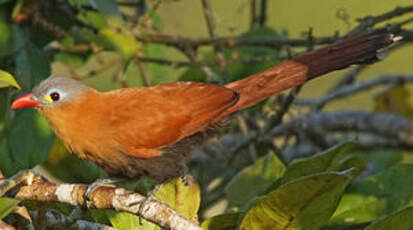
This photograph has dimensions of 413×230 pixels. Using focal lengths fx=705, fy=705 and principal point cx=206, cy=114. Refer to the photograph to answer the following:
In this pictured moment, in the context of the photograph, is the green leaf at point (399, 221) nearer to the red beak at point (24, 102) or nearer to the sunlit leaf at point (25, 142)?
the sunlit leaf at point (25, 142)

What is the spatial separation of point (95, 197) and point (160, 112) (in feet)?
3.00

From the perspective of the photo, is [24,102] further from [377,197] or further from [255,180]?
[377,197]

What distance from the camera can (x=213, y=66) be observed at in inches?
151

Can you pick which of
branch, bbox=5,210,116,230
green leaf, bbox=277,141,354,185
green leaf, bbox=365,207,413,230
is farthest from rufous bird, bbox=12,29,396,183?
green leaf, bbox=365,207,413,230

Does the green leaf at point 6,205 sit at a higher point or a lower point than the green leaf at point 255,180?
higher

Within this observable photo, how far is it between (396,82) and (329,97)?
54 centimetres

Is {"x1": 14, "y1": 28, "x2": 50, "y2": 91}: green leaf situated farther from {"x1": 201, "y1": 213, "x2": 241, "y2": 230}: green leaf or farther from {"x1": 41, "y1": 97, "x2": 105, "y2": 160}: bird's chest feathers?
{"x1": 201, "y1": 213, "x2": 241, "y2": 230}: green leaf

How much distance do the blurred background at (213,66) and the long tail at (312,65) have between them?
22 centimetres

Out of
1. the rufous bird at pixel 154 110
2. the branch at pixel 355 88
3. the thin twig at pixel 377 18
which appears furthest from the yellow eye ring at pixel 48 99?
the branch at pixel 355 88

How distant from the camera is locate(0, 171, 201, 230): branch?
75.3 inches

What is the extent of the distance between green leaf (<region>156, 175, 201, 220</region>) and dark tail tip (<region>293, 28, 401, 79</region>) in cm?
74

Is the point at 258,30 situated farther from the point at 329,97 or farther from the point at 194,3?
the point at 194,3

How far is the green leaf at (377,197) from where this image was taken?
2.30m

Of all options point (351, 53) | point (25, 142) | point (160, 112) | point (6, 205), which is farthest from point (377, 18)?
point (6, 205)
